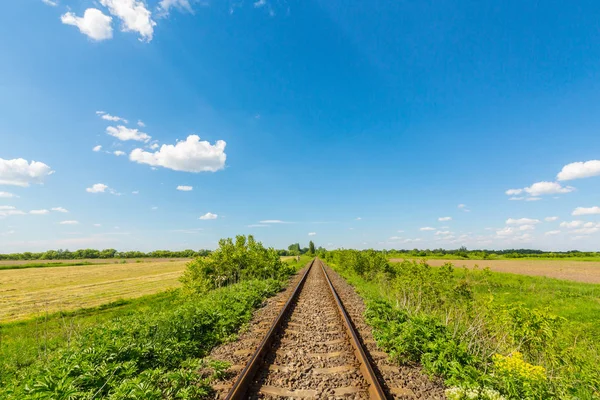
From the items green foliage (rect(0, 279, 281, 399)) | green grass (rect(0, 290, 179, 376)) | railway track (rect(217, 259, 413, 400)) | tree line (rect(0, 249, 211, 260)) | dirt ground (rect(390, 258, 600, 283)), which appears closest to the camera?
green foliage (rect(0, 279, 281, 399))

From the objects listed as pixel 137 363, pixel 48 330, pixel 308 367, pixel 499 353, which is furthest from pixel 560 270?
pixel 48 330

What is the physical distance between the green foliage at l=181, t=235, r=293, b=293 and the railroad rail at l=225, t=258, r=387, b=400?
38.9ft

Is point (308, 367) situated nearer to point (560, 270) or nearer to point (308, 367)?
point (308, 367)

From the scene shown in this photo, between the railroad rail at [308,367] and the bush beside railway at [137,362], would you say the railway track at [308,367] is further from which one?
the bush beside railway at [137,362]

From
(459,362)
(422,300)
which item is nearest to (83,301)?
(422,300)

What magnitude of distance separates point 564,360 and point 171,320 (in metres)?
9.59

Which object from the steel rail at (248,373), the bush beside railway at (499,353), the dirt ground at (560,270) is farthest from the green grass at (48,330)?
the dirt ground at (560,270)

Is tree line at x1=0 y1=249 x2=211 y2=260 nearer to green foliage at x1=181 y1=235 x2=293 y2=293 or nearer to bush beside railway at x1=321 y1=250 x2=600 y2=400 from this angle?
green foliage at x1=181 y1=235 x2=293 y2=293

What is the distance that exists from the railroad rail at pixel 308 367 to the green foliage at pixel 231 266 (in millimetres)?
11870

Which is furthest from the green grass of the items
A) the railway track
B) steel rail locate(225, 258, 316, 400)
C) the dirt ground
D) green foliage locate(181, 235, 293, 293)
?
the dirt ground

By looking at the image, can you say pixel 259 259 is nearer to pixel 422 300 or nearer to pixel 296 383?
pixel 422 300

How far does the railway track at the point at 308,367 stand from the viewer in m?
3.99

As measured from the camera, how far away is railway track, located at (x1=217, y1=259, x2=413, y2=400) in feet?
13.1

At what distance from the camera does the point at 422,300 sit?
11.4 metres
